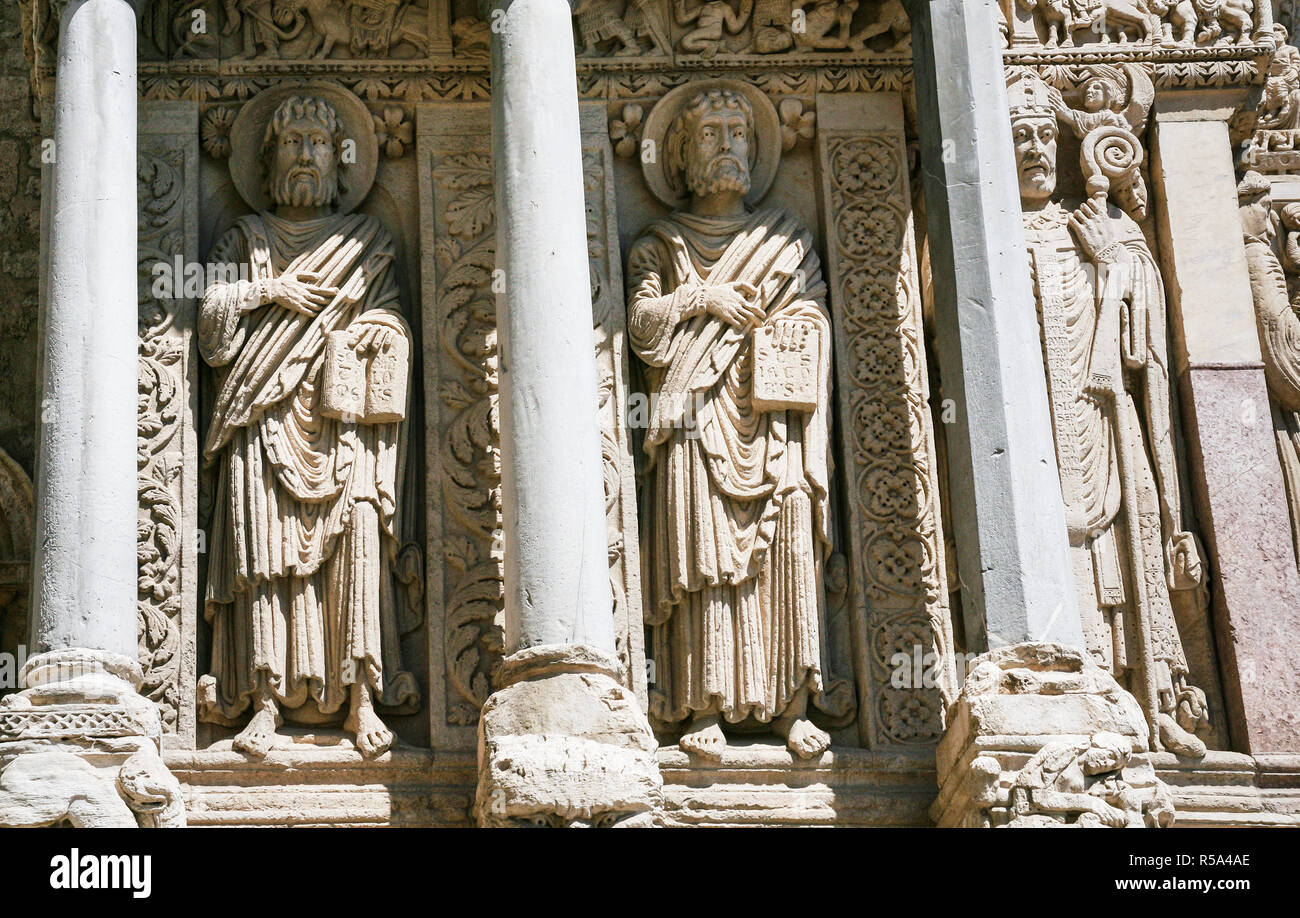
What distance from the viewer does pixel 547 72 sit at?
13.8 meters

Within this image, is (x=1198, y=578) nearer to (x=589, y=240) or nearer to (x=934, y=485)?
(x=934, y=485)

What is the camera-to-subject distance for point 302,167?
47.3 ft

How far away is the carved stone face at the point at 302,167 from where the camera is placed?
14.4m

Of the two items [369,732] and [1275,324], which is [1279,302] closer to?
[1275,324]

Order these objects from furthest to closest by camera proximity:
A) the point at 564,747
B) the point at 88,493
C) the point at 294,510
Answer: the point at 294,510, the point at 88,493, the point at 564,747

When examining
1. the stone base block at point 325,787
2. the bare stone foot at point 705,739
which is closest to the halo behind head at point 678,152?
the bare stone foot at point 705,739

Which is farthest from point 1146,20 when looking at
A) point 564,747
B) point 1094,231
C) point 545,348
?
point 564,747

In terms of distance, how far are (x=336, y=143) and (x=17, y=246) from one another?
6.61 feet

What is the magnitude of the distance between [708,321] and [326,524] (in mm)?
2328

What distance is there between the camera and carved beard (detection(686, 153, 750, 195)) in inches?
573

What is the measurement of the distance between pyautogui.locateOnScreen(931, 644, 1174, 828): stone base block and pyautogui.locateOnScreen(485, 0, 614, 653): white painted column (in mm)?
1829

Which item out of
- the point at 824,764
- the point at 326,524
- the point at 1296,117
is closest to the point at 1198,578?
the point at 824,764

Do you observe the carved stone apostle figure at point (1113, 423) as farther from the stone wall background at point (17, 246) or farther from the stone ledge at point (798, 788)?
the stone wall background at point (17, 246)
